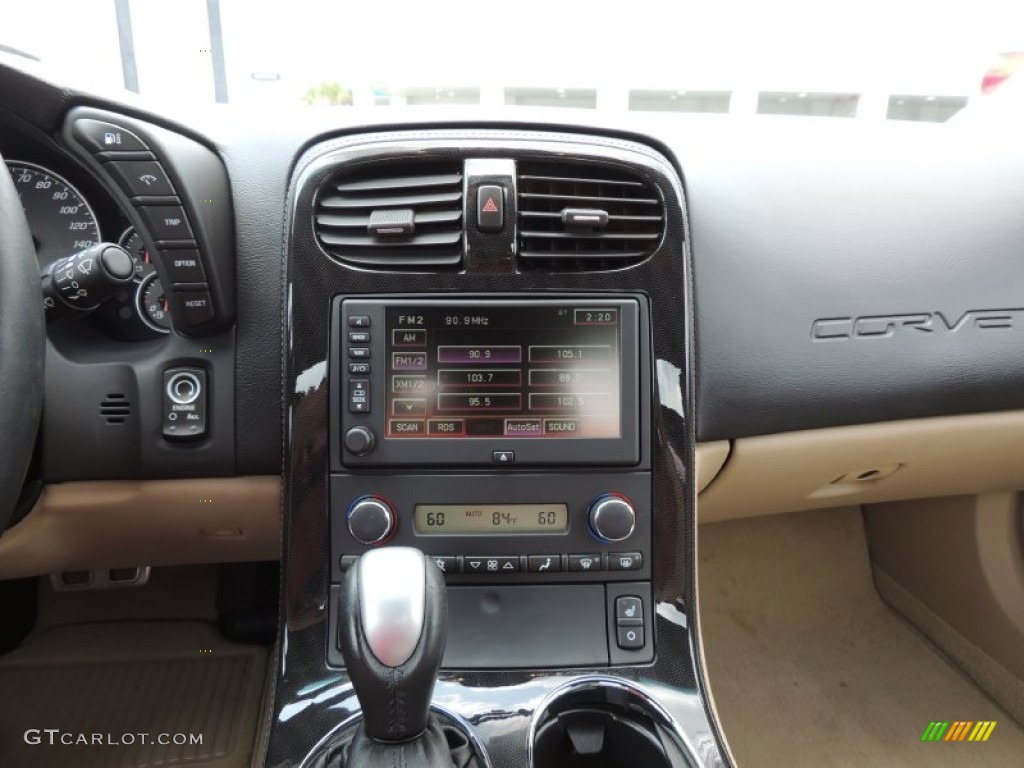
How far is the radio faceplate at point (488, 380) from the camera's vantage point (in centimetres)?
100

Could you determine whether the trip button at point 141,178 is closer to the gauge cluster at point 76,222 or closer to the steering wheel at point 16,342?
the gauge cluster at point 76,222

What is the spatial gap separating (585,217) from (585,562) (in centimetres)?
43

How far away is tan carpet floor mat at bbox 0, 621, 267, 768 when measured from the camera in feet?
4.94

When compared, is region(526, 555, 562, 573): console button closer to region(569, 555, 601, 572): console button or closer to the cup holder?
region(569, 555, 601, 572): console button

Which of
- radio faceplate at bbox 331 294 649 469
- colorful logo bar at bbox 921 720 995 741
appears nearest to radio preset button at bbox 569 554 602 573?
radio faceplate at bbox 331 294 649 469

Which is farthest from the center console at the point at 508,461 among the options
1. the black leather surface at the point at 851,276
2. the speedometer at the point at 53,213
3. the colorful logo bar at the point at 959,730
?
Result: the colorful logo bar at the point at 959,730

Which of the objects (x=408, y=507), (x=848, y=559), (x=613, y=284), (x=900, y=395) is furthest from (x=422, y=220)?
(x=848, y=559)

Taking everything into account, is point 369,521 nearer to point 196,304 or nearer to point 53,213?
point 196,304

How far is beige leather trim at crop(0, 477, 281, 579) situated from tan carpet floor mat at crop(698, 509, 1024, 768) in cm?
106

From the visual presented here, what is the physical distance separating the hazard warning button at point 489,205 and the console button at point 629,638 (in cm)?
53

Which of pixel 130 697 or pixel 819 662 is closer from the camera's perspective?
pixel 130 697

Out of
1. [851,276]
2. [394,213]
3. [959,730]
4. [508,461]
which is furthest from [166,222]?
[959,730]

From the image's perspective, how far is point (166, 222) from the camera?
1.04 metres
